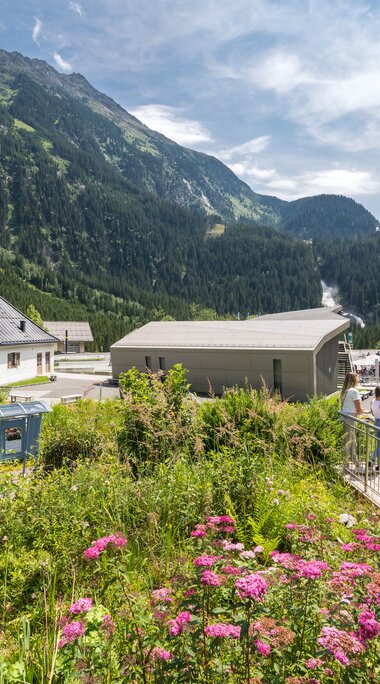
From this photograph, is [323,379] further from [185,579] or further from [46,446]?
[185,579]

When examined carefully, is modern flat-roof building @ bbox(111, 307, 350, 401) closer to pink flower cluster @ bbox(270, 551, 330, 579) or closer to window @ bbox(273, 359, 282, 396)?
window @ bbox(273, 359, 282, 396)

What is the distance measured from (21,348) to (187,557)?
41463mm

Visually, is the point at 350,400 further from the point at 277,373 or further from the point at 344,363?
the point at 344,363

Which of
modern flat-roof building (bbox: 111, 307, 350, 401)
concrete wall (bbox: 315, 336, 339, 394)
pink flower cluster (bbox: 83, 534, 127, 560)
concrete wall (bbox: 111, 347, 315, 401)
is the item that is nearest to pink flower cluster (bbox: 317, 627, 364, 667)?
pink flower cluster (bbox: 83, 534, 127, 560)

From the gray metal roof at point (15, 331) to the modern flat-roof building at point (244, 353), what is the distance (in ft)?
42.0

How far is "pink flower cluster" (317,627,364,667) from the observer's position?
207 cm

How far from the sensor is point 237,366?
93.4ft

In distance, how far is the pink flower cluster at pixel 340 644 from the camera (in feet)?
6.80

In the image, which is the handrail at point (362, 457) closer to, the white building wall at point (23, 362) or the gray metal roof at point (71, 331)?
the white building wall at point (23, 362)

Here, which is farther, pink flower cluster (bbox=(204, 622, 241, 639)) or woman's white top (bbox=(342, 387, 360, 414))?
woman's white top (bbox=(342, 387, 360, 414))

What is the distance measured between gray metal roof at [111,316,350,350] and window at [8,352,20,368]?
13984 millimetres

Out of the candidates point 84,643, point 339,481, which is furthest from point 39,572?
point 339,481

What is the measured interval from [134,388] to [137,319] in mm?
145054

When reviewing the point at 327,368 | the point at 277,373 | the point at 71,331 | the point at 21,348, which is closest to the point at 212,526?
the point at 277,373
